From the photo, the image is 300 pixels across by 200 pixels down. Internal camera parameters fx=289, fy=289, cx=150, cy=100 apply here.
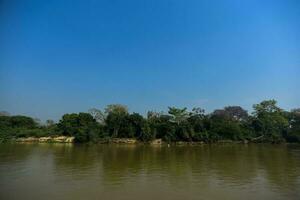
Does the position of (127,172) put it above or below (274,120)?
below

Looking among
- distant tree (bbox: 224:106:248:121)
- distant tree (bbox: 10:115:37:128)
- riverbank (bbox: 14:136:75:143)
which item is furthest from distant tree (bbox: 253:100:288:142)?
distant tree (bbox: 10:115:37:128)

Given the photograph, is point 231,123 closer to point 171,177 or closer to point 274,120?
point 274,120

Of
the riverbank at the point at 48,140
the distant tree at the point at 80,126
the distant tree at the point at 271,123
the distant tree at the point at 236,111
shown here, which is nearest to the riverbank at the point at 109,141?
the riverbank at the point at 48,140

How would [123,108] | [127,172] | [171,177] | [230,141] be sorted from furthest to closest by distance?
[123,108] → [230,141] → [127,172] → [171,177]

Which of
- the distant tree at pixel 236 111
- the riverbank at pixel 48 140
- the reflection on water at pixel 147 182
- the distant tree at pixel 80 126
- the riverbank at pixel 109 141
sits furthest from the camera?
the distant tree at pixel 236 111

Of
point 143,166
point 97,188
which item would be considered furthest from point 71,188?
point 143,166

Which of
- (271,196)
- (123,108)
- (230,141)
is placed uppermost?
(123,108)

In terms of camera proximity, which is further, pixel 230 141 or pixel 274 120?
pixel 274 120

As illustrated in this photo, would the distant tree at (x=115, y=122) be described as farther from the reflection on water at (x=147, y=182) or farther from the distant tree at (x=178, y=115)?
the reflection on water at (x=147, y=182)

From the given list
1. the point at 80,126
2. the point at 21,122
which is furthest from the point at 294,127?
the point at 21,122

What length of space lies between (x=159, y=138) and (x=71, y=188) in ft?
83.8

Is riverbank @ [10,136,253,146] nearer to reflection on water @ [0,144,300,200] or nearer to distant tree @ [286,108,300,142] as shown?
→ distant tree @ [286,108,300,142]

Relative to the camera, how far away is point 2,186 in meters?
9.77

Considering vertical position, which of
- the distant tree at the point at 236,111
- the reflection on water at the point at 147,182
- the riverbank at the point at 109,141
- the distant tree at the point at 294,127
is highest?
the distant tree at the point at 236,111
